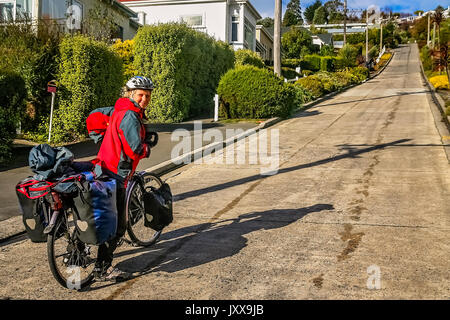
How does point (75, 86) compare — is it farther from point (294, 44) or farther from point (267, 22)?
point (267, 22)

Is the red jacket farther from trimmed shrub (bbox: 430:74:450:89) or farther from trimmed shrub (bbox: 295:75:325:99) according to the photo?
trimmed shrub (bbox: 430:74:450:89)

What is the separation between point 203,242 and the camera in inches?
224

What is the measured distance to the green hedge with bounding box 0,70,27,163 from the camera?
31.9 ft

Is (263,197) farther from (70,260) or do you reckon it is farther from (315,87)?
(315,87)

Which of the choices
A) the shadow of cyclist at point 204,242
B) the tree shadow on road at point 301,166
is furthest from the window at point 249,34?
the shadow of cyclist at point 204,242

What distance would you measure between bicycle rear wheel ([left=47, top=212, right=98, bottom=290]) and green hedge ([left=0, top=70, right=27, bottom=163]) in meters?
5.95

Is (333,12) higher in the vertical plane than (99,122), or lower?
higher

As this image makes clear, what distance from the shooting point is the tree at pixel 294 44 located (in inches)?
2409

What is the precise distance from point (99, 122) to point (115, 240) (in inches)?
47.5

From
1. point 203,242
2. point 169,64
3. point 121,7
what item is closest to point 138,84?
point 203,242

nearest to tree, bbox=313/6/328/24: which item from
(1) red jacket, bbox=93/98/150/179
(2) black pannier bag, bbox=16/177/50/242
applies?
(1) red jacket, bbox=93/98/150/179

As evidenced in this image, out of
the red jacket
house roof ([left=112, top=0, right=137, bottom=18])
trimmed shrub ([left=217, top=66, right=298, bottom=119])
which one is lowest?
the red jacket

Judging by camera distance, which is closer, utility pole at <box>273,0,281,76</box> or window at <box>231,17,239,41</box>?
utility pole at <box>273,0,281,76</box>
